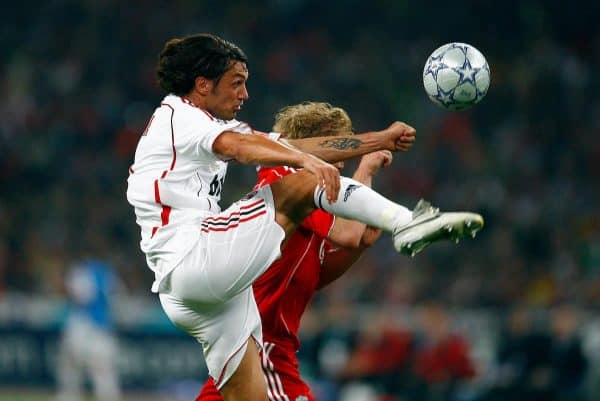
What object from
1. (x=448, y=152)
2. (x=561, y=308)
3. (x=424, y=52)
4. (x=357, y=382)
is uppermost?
(x=424, y=52)

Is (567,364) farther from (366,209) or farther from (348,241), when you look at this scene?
(366,209)

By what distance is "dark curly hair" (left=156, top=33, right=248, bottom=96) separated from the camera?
553 centimetres

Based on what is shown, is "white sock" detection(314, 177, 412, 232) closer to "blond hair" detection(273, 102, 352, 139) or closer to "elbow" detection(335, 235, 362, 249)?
"elbow" detection(335, 235, 362, 249)

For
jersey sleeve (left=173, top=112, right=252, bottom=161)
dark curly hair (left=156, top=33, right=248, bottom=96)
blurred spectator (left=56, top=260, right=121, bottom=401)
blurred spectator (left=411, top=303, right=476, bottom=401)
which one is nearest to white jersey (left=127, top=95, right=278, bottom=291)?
jersey sleeve (left=173, top=112, right=252, bottom=161)

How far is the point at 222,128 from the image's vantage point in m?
5.23

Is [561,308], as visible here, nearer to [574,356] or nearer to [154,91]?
[574,356]

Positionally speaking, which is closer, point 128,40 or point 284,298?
point 284,298

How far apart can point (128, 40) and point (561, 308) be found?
9.27 m

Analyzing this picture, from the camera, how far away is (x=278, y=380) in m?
5.68

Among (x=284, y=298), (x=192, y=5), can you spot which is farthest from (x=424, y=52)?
(x=284, y=298)

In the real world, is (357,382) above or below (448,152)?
below

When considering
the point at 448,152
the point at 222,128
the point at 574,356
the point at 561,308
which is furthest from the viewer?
the point at 448,152

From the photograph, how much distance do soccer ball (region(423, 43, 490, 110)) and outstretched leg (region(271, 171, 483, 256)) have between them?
670 millimetres

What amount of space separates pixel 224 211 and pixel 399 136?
2.86 ft
